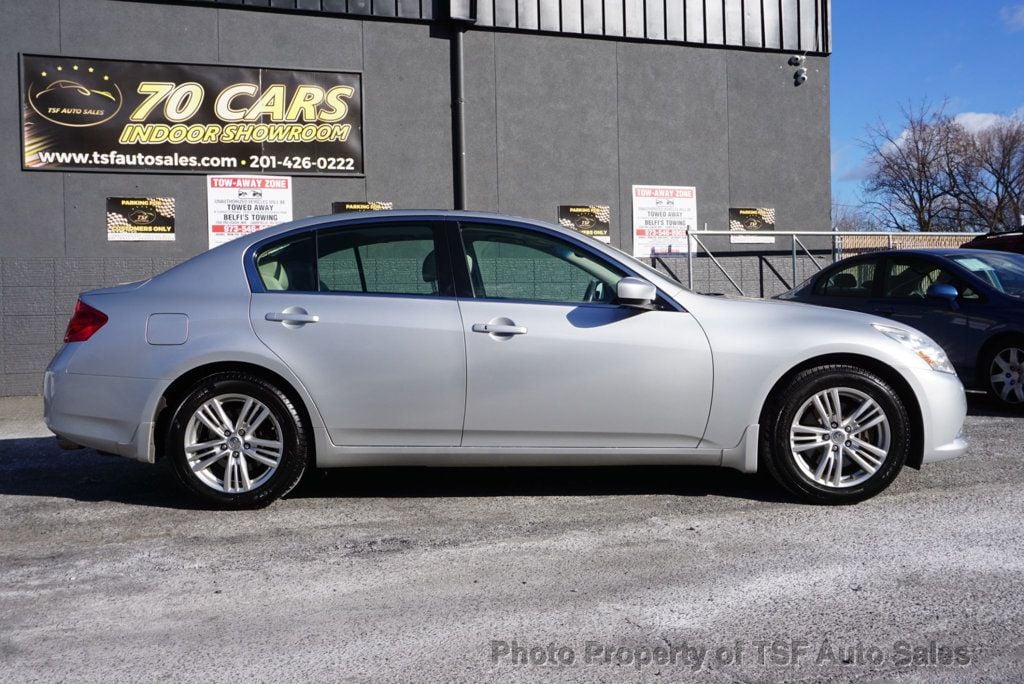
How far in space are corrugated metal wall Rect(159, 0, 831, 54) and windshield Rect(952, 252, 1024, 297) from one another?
19.9ft

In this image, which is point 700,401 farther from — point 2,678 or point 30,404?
point 30,404

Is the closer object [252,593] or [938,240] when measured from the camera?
[252,593]

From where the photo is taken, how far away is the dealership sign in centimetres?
1077

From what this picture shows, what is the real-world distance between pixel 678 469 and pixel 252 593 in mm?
2950

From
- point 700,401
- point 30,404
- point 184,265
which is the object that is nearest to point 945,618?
point 700,401

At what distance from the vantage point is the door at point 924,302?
7.97 m

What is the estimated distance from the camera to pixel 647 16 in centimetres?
1283

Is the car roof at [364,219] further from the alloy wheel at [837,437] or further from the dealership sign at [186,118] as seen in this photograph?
the dealership sign at [186,118]

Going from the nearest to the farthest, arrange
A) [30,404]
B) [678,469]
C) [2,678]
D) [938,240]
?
[2,678] < [678,469] < [30,404] < [938,240]

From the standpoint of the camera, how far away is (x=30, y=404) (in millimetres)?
10086

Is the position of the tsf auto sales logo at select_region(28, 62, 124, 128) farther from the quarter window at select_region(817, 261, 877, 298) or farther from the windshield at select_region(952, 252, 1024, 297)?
the windshield at select_region(952, 252, 1024, 297)

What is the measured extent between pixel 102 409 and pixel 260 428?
0.84 m

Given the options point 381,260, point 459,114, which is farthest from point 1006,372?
point 459,114

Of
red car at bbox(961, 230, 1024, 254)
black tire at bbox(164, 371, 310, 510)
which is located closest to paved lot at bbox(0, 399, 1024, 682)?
black tire at bbox(164, 371, 310, 510)
